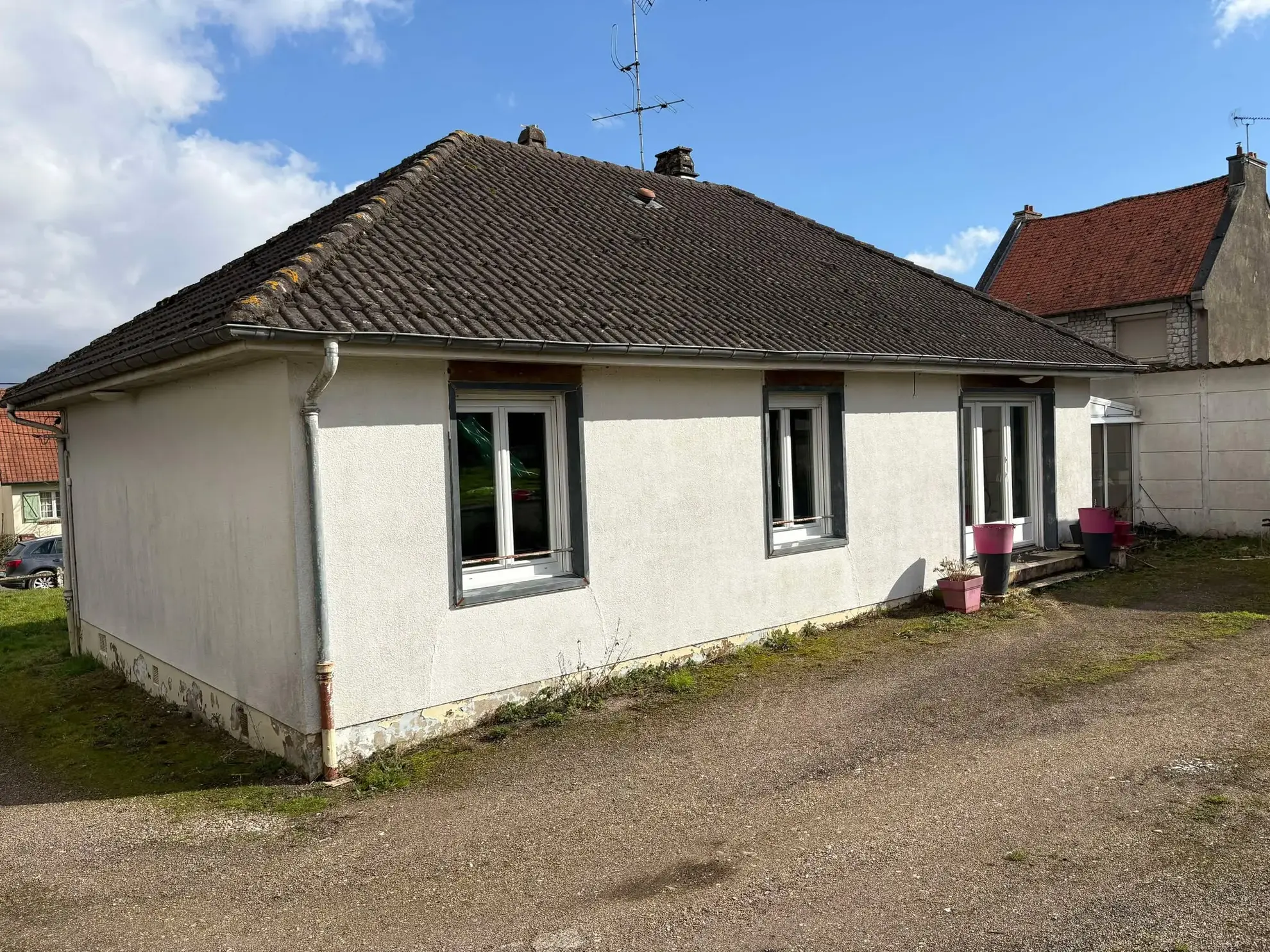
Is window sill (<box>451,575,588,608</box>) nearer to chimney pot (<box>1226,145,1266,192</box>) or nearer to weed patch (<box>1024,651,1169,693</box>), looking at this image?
weed patch (<box>1024,651,1169,693</box>)

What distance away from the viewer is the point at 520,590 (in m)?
7.36

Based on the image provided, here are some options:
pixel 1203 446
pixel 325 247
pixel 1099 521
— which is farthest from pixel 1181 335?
pixel 325 247

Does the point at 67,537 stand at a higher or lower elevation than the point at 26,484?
lower

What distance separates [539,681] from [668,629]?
145 centimetres

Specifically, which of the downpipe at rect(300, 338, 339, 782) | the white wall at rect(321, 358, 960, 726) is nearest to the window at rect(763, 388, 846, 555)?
the white wall at rect(321, 358, 960, 726)

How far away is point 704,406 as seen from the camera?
8766mm

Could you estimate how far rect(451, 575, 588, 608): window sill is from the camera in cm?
710

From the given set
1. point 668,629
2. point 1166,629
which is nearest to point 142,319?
point 668,629

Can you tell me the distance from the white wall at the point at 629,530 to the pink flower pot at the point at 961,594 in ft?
1.37

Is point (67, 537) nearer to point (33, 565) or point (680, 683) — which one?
point (680, 683)

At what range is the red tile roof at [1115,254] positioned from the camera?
22062 millimetres

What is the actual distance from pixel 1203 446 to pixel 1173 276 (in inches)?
315

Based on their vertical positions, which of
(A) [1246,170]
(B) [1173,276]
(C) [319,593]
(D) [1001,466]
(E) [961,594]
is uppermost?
(A) [1246,170]

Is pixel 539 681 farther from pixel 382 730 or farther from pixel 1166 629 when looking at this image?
pixel 1166 629
